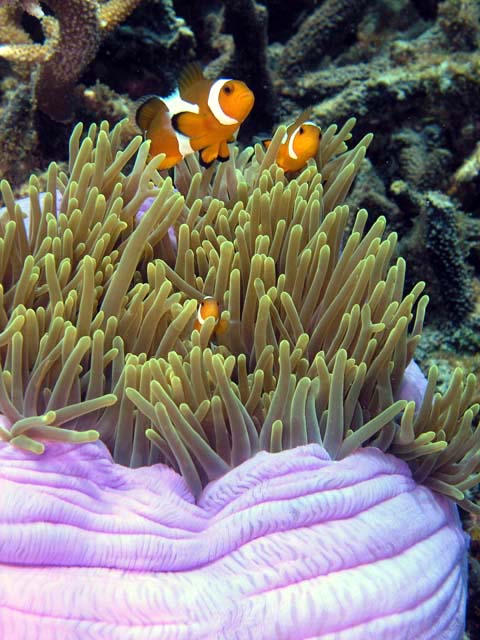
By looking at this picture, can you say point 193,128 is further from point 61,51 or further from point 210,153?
point 61,51

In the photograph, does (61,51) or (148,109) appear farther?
(61,51)

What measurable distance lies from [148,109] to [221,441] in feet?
3.42

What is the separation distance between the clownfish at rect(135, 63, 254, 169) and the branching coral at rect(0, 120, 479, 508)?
A: 0.50 feet

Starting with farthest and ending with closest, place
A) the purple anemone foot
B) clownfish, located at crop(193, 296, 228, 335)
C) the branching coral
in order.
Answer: clownfish, located at crop(193, 296, 228, 335) → the branching coral → the purple anemone foot

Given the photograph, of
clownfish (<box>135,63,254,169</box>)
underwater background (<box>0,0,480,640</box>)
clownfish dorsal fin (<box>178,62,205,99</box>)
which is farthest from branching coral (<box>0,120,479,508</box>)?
underwater background (<box>0,0,480,640</box>)

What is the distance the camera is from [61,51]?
7.74 ft

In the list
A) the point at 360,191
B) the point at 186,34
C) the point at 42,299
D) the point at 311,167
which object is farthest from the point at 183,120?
the point at 186,34

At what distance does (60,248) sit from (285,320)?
54cm

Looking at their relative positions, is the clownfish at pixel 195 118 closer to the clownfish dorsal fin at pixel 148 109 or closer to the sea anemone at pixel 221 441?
the clownfish dorsal fin at pixel 148 109

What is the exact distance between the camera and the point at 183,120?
171 cm

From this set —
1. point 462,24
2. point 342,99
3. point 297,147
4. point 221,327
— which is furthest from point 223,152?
point 462,24

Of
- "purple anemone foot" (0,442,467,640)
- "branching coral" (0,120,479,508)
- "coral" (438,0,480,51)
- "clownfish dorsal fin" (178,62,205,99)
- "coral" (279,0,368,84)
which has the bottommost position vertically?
"purple anemone foot" (0,442,467,640)

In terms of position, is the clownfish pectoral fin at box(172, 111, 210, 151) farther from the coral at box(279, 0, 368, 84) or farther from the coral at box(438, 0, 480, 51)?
the coral at box(438, 0, 480, 51)

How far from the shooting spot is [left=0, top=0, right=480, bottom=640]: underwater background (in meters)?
2.15
